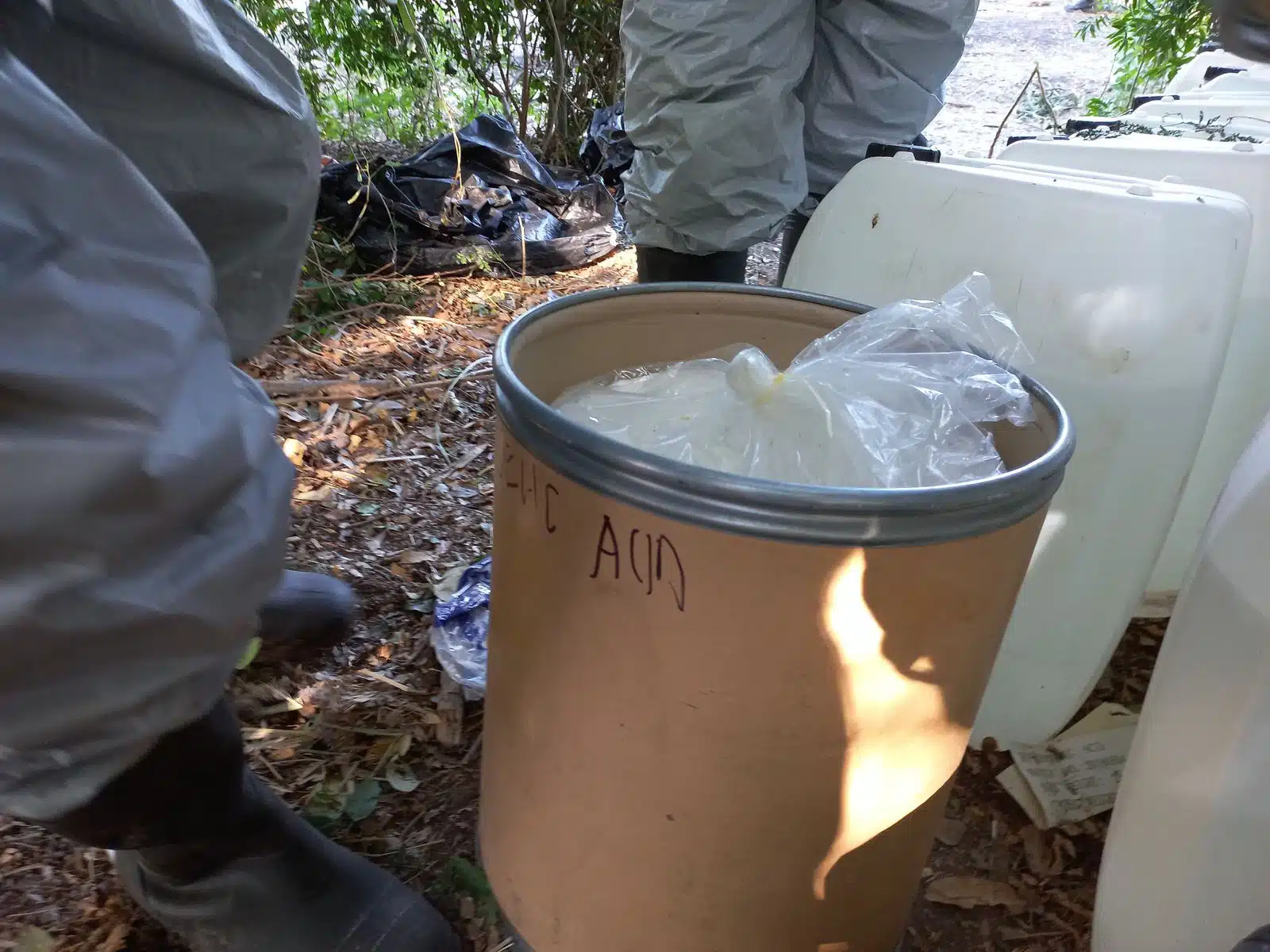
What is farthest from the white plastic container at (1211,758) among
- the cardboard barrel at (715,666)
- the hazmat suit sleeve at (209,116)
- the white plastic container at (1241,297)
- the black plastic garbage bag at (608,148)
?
the black plastic garbage bag at (608,148)

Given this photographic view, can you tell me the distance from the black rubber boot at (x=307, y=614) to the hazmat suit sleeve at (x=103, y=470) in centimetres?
61

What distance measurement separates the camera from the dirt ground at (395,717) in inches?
37.7

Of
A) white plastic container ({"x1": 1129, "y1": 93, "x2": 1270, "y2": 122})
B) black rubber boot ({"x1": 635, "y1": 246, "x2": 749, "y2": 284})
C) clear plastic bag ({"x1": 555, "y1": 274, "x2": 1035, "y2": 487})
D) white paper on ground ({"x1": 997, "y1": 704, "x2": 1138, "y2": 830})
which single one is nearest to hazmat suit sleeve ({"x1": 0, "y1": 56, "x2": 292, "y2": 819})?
clear plastic bag ({"x1": 555, "y1": 274, "x2": 1035, "y2": 487})

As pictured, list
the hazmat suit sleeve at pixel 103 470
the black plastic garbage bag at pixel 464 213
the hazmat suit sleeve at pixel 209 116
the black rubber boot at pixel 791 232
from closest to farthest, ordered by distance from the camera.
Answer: the hazmat suit sleeve at pixel 103 470 → the hazmat suit sleeve at pixel 209 116 → the black rubber boot at pixel 791 232 → the black plastic garbage bag at pixel 464 213

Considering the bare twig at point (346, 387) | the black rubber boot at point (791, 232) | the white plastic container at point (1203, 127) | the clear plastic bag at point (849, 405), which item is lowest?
the bare twig at point (346, 387)

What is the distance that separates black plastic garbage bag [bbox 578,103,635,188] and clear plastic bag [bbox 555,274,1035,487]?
2223 mm

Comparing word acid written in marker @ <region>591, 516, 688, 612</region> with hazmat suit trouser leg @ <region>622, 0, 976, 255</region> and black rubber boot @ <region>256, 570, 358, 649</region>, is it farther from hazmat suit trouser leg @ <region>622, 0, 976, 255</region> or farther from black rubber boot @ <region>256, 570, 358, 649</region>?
hazmat suit trouser leg @ <region>622, 0, 976, 255</region>

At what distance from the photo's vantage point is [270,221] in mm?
833

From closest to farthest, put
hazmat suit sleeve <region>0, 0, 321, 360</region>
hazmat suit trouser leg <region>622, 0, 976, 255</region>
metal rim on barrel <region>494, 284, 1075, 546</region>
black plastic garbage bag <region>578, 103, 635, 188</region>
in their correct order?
metal rim on barrel <region>494, 284, 1075, 546</region> < hazmat suit sleeve <region>0, 0, 321, 360</region> < hazmat suit trouser leg <region>622, 0, 976, 255</region> < black plastic garbage bag <region>578, 103, 635, 188</region>

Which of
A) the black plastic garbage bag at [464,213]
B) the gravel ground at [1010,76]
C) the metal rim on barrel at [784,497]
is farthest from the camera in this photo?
the gravel ground at [1010,76]

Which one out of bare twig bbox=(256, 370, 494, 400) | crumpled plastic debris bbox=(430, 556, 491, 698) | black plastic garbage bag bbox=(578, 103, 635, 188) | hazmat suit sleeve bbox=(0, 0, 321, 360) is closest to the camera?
hazmat suit sleeve bbox=(0, 0, 321, 360)

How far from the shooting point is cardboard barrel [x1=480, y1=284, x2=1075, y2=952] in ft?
1.86

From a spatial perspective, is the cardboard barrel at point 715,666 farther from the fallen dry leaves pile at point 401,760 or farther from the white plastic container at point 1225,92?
the white plastic container at point 1225,92

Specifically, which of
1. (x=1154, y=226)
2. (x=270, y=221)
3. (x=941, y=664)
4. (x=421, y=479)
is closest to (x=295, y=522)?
(x=421, y=479)
